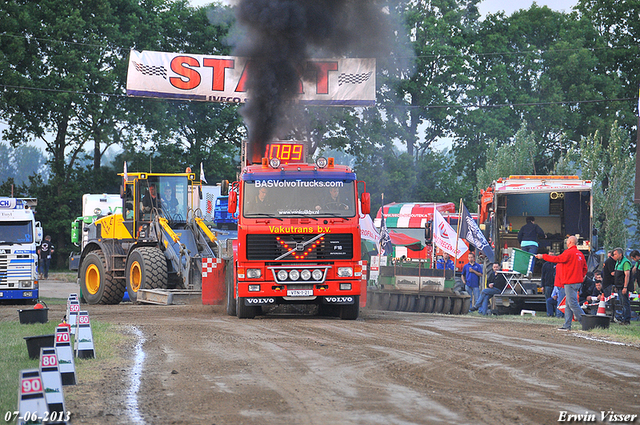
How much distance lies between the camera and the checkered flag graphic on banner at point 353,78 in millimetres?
30984

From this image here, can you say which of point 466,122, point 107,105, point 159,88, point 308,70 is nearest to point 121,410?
point 308,70

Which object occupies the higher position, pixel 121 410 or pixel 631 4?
pixel 631 4

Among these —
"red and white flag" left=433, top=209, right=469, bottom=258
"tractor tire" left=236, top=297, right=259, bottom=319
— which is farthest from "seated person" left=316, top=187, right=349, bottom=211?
"red and white flag" left=433, top=209, right=469, bottom=258

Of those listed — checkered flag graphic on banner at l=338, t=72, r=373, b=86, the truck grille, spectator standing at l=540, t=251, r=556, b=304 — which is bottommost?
spectator standing at l=540, t=251, r=556, b=304

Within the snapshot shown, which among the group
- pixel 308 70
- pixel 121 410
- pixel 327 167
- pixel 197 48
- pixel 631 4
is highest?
pixel 631 4

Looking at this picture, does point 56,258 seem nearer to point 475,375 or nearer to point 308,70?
point 308,70

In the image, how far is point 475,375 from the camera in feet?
31.6

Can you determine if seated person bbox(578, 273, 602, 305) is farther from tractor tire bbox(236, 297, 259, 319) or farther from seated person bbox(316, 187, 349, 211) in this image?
tractor tire bbox(236, 297, 259, 319)

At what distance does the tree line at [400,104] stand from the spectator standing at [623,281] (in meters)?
25.6

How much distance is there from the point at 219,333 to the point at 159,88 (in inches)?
743

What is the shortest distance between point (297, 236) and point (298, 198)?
74 centimetres

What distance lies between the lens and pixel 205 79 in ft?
103

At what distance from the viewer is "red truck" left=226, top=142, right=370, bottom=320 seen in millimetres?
16031

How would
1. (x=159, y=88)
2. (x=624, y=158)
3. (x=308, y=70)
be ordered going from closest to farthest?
(x=308, y=70)
(x=159, y=88)
(x=624, y=158)
